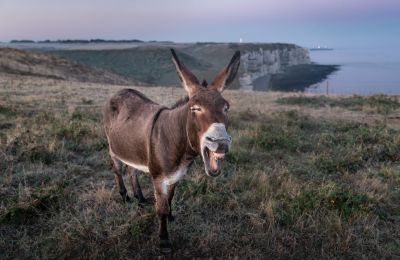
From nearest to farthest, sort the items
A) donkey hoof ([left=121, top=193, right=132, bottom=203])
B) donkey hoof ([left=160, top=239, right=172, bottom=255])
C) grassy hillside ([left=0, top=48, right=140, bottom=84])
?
donkey hoof ([left=160, top=239, right=172, bottom=255]) → donkey hoof ([left=121, top=193, right=132, bottom=203]) → grassy hillside ([left=0, top=48, right=140, bottom=84])

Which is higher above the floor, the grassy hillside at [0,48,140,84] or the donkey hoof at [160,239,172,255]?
the grassy hillside at [0,48,140,84]

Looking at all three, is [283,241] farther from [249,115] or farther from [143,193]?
[249,115]

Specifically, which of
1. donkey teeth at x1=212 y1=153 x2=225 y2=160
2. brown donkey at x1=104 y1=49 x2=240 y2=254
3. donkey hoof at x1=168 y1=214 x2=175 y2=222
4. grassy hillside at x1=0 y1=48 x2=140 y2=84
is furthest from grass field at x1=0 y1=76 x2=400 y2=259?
grassy hillside at x1=0 y1=48 x2=140 y2=84

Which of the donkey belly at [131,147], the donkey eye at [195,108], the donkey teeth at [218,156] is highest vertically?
the donkey eye at [195,108]

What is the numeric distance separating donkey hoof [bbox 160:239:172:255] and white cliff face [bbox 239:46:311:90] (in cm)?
7920

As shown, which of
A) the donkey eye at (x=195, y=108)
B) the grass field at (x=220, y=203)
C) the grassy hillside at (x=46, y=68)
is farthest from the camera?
the grassy hillside at (x=46, y=68)

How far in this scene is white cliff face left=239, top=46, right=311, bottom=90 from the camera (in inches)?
4003

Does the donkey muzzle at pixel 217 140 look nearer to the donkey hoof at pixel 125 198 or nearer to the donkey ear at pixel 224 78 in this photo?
the donkey ear at pixel 224 78

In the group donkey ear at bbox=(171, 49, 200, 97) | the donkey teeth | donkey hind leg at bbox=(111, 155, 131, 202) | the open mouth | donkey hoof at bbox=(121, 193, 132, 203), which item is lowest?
donkey hoof at bbox=(121, 193, 132, 203)

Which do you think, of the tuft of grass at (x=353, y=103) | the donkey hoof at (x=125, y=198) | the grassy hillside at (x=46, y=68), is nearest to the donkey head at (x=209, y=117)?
the donkey hoof at (x=125, y=198)

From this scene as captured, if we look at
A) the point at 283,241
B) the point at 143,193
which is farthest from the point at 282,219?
the point at 143,193

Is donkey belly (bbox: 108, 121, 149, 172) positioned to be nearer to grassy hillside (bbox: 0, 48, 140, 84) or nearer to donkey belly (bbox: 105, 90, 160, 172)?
donkey belly (bbox: 105, 90, 160, 172)

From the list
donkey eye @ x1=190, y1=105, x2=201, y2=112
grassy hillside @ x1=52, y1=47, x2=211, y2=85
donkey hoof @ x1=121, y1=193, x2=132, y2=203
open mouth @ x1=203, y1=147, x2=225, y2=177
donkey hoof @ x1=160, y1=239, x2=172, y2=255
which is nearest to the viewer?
open mouth @ x1=203, y1=147, x2=225, y2=177

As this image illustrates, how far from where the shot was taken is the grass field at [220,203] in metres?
5.16
